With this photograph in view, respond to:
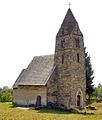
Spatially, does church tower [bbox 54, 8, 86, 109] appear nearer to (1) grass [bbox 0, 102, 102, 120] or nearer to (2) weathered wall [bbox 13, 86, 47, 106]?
(2) weathered wall [bbox 13, 86, 47, 106]

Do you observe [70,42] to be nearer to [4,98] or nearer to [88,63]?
[88,63]

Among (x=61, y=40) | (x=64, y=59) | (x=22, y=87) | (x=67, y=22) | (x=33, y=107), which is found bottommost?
(x=33, y=107)

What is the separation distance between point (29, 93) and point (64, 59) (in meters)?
8.86

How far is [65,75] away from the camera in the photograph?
45.6 metres

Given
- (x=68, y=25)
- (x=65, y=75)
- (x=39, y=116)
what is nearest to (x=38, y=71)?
(x=65, y=75)

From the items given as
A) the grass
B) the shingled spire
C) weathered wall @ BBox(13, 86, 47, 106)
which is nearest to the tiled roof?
weathered wall @ BBox(13, 86, 47, 106)

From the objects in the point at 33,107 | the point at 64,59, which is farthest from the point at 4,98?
the point at 64,59

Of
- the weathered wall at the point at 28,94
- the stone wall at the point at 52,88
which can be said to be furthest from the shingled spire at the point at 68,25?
the weathered wall at the point at 28,94

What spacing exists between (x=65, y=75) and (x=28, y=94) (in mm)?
8162

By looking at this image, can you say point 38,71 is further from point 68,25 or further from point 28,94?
point 68,25

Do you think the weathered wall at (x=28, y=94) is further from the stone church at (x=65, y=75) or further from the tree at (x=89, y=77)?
the tree at (x=89, y=77)

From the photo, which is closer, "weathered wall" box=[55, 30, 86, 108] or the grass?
the grass

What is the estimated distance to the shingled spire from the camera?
46344 millimetres

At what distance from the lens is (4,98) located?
6397 cm
